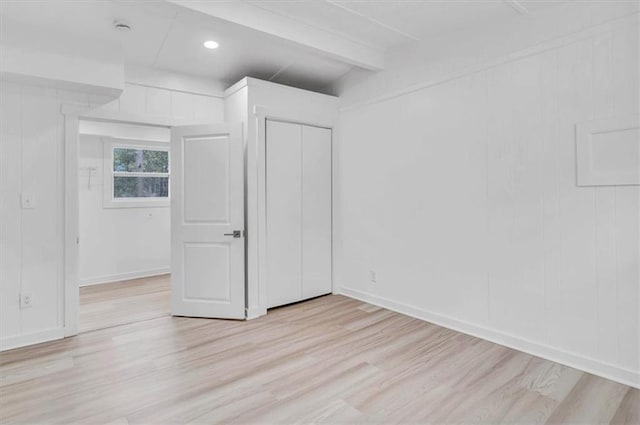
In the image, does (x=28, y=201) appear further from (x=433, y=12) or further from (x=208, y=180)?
(x=433, y=12)

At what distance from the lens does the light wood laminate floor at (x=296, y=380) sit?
202cm

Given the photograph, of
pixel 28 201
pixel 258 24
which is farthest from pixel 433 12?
pixel 28 201

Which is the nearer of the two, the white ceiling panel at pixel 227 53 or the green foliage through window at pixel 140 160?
the white ceiling panel at pixel 227 53

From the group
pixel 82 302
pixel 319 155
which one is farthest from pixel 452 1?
pixel 82 302

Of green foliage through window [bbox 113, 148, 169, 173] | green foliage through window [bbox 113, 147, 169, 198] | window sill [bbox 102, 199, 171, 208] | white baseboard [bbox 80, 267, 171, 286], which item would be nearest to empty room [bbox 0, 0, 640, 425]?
white baseboard [bbox 80, 267, 171, 286]

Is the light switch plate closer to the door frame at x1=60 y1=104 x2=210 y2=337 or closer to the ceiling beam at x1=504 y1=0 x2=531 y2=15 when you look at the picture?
the door frame at x1=60 y1=104 x2=210 y2=337

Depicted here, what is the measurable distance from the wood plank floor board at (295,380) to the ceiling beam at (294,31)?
101 inches

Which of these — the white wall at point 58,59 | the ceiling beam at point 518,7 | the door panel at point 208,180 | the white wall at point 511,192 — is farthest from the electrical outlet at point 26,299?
the ceiling beam at point 518,7

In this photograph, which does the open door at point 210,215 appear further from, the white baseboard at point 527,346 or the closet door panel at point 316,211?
the white baseboard at point 527,346

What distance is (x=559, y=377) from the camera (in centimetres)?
238

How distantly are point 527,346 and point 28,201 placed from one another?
4.24 m

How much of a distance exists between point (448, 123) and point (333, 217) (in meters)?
1.77

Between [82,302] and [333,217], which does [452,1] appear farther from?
[82,302]

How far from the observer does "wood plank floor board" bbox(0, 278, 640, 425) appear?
79.3 inches
